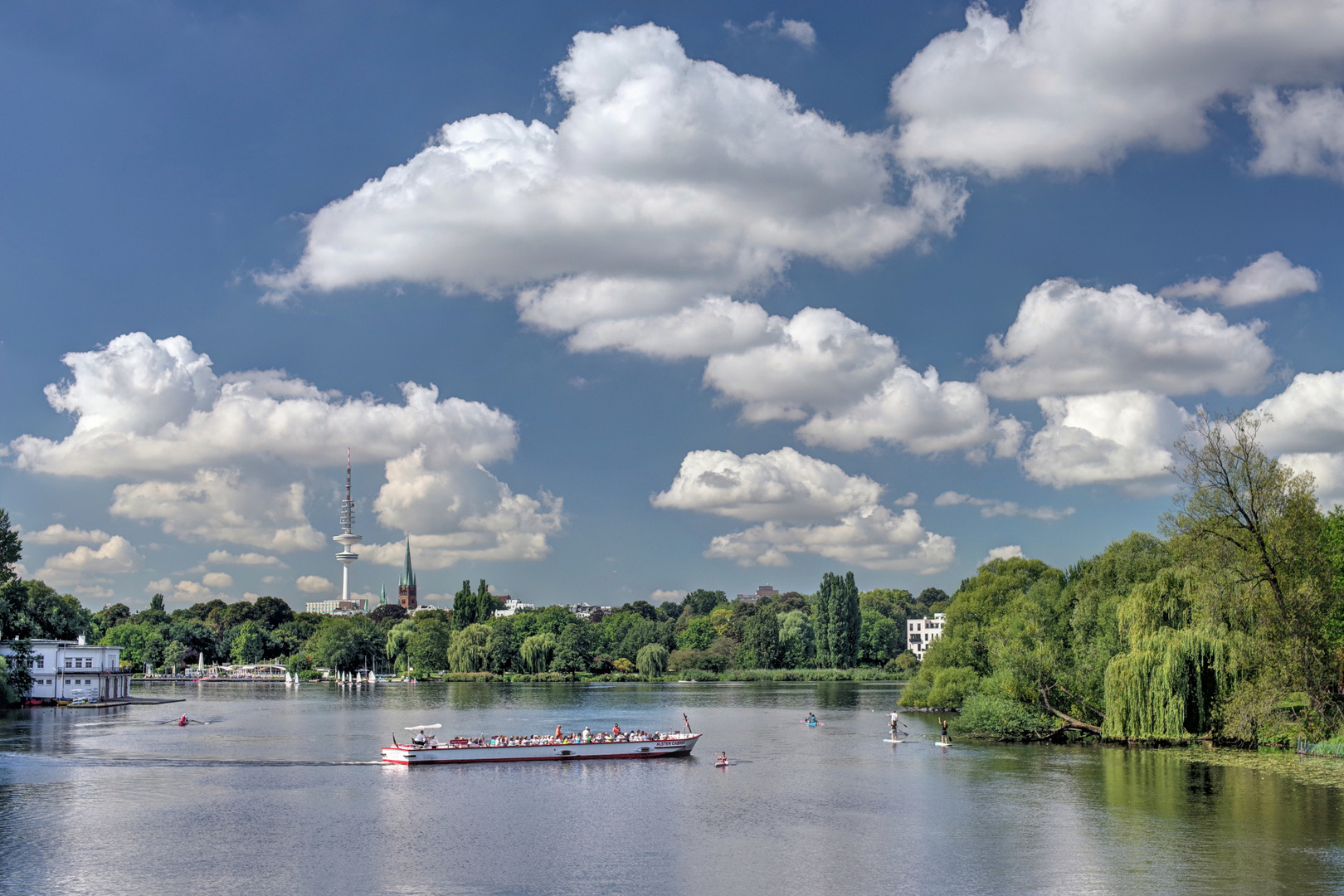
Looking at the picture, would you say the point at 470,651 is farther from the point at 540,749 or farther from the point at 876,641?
the point at 540,749

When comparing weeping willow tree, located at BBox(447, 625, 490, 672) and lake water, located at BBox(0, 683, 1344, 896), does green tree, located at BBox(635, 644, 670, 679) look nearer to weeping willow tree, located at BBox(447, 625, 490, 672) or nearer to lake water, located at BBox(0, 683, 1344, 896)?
weeping willow tree, located at BBox(447, 625, 490, 672)

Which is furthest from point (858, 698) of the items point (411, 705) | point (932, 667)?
point (411, 705)

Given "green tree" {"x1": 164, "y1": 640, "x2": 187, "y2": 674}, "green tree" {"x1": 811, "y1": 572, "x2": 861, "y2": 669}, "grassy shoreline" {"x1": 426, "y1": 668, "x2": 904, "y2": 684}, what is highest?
"green tree" {"x1": 811, "y1": 572, "x2": 861, "y2": 669}

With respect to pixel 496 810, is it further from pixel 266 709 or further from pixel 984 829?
pixel 266 709

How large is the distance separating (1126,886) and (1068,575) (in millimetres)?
61594

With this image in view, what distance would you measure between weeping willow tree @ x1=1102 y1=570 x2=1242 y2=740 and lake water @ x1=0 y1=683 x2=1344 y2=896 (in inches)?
72.6

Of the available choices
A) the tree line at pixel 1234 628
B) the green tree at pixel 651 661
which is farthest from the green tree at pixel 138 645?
the tree line at pixel 1234 628

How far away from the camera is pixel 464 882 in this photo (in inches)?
1178

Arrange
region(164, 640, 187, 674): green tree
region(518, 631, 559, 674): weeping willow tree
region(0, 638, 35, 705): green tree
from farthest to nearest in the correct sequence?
region(164, 640, 187, 674): green tree < region(518, 631, 559, 674): weeping willow tree < region(0, 638, 35, 705): green tree

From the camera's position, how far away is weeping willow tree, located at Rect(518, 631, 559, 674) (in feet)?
535

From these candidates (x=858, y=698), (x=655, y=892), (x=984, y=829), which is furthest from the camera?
(x=858, y=698)

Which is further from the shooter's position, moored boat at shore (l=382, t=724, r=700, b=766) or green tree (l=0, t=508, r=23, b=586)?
green tree (l=0, t=508, r=23, b=586)

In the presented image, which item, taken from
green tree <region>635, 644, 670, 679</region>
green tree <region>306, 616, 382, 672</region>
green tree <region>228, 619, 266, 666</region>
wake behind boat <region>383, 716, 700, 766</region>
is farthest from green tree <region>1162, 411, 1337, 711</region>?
green tree <region>228, 619, 266, 666</region>

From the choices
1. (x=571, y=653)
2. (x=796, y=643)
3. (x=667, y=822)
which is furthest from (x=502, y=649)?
(x=667, y=822)
